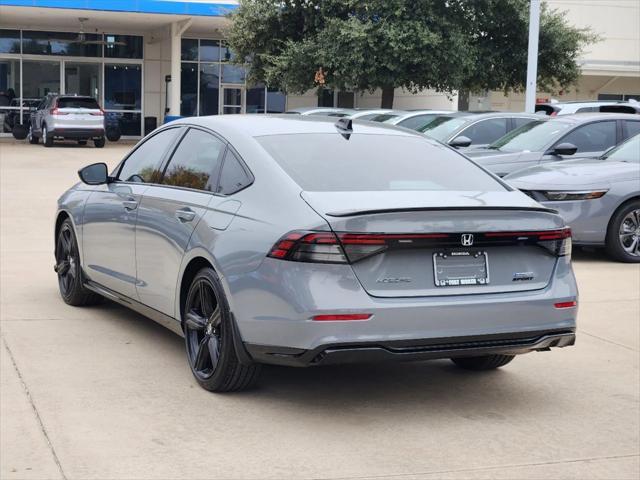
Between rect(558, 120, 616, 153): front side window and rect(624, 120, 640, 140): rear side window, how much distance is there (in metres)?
0.15

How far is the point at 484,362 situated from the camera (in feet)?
20.6

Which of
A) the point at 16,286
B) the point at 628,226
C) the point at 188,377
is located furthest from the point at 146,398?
the point at 628,226

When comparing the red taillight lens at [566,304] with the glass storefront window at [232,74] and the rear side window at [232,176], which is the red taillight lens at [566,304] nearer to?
the rear side window at [232,176]

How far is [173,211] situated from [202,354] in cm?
95

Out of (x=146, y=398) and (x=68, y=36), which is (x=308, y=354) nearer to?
(x=146, y=398)

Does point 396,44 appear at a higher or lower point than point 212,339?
higher

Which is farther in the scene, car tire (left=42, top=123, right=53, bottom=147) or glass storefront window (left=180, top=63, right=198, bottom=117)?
glass storefront window (left=180, top=63, right=198, bottom=117)

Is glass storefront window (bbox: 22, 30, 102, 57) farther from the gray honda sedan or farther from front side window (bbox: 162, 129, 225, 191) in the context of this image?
the gray honda sedan

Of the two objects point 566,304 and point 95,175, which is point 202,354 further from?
point 95,175

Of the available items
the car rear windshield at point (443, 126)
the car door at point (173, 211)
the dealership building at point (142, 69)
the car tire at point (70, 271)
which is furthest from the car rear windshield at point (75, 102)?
the car door at point (173, 211)

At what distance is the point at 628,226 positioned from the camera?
11031 mm

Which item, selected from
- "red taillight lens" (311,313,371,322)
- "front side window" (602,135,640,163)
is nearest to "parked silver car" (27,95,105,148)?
"front side window" (602,135,640,163)

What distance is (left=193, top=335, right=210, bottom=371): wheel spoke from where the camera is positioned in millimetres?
5668

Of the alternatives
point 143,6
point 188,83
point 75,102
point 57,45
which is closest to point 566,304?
point 75,102
